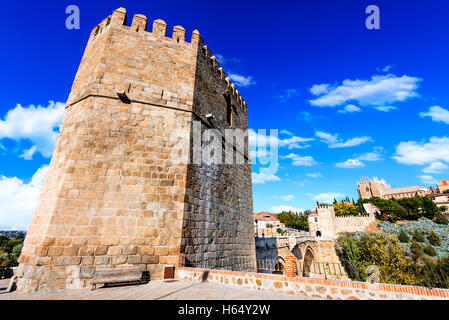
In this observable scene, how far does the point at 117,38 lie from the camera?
6.77 m

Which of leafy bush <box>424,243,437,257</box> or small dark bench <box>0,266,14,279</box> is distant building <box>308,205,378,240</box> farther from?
small dark bench <box>0,266,14,279</box>

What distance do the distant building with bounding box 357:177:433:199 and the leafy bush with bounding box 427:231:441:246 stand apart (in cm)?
4744

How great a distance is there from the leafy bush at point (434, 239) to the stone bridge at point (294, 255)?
22.9 meters

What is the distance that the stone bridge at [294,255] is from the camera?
527cm

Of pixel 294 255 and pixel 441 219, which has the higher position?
pixel 441 219

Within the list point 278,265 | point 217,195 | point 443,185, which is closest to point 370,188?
point 443,185

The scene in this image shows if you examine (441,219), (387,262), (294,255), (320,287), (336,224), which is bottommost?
(387,262)

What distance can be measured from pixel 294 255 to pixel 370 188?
286 ft

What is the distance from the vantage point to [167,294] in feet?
11.9

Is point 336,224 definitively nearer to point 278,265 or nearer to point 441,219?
point 441,219

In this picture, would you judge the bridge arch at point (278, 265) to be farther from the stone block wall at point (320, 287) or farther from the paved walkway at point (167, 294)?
the paved walkway at point (167, 294)

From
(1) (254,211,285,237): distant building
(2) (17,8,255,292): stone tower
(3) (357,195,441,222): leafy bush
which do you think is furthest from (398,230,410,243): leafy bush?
(2) (17,8,255,292): stone tower
